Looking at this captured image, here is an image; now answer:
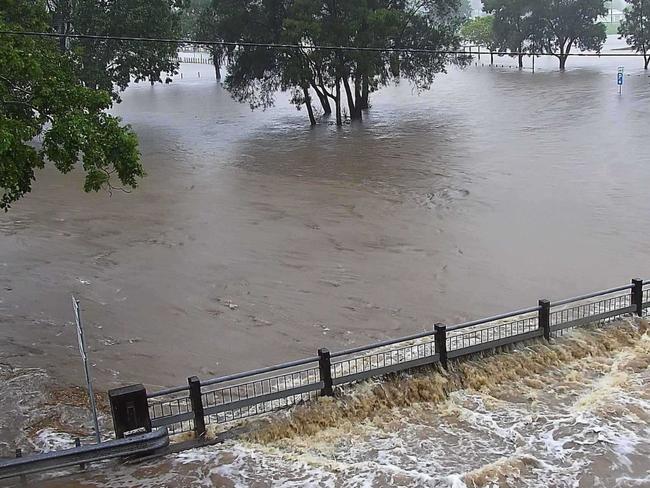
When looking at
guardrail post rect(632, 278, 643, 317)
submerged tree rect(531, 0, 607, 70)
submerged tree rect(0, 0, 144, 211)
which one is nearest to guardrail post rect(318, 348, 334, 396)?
submerged tree rect(0, 0, 144, 211)

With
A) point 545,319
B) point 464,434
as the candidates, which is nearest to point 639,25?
point 545,319

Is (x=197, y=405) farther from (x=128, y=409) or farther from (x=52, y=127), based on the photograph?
(x=52, y=127)

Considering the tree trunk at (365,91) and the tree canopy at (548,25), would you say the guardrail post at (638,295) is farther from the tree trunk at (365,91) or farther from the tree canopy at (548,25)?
the tree canopy at (548,25)

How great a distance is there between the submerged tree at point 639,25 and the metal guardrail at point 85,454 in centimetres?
6124

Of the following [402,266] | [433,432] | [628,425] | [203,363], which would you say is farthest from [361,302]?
[628,425]

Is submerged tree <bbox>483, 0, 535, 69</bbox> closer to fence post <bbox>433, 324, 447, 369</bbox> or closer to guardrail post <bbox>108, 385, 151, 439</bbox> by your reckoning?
fence post <bbox>433, 324, 447, 369</bbox>

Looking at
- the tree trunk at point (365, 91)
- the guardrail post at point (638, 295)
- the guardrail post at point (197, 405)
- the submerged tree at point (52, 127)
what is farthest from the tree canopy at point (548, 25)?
the guardrail post at point (197, 405)

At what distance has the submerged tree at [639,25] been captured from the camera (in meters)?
61.0

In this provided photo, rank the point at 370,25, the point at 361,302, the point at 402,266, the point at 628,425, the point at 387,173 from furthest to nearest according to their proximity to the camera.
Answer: the point at 370,25 → the point at 387,173 → the point at 402,266 → the point at 361,302 → the point at 628,425

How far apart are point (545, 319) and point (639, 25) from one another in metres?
59.0

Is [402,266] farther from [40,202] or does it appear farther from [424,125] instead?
[424,125]

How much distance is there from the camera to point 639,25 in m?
61.8

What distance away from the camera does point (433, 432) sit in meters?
9.41

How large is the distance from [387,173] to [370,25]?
10920 millimetres
